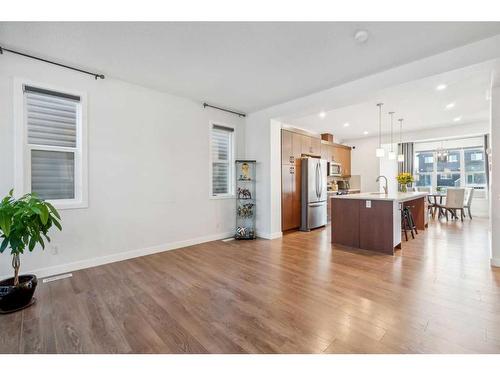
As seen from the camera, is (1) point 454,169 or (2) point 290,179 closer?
(2) point 290,179

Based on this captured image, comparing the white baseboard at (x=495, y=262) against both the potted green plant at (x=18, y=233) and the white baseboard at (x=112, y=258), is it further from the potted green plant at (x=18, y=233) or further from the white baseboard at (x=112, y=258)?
the potted green plant at (x=18, y=233)

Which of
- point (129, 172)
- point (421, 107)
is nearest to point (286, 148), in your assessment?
point (421, 107)

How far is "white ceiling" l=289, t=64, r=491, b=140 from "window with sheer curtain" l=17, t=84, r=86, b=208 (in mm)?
4235

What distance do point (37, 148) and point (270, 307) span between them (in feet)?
11.1

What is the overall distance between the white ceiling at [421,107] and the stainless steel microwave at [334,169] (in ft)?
3.45

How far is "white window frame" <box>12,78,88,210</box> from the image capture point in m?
2.72

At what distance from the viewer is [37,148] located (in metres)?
2.91

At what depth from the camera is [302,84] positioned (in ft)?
12.0

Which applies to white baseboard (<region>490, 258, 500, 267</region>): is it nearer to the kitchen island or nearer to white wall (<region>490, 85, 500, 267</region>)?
white wall (<region>490, 85, 500, 267</region>)

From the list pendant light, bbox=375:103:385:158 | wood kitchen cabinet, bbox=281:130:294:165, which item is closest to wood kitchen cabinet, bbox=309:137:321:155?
wood kitchen cabinet, bbox=281:130:294:165

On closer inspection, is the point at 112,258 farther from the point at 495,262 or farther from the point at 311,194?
the point at 495,262

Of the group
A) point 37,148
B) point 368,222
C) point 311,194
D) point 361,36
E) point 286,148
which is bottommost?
point 368,222
